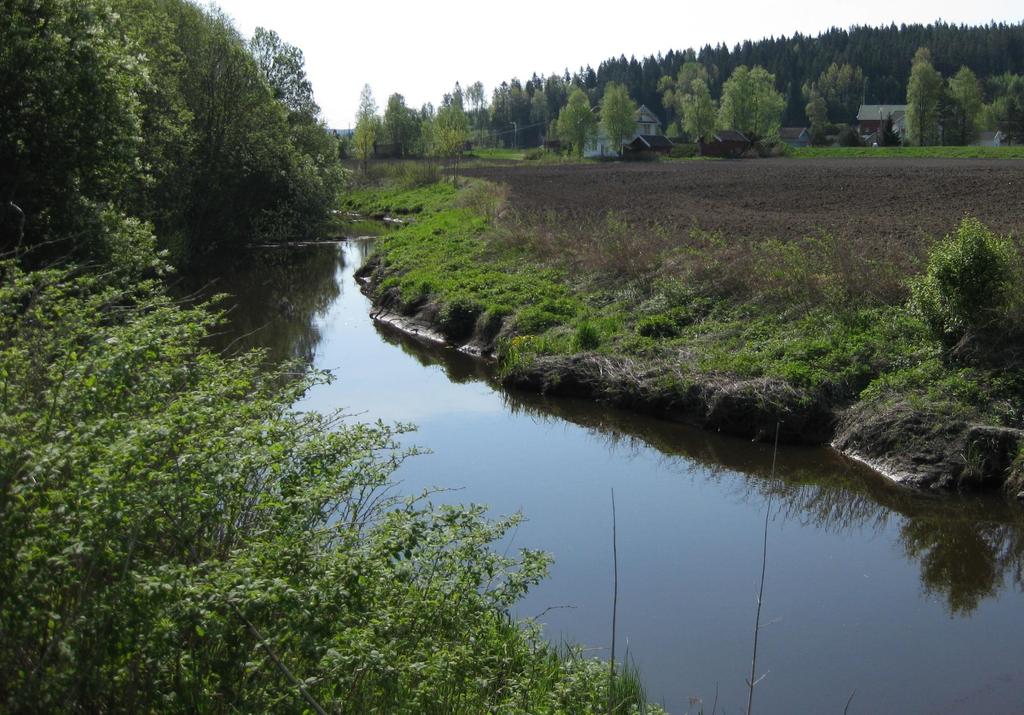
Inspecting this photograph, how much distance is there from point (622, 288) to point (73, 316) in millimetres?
14615

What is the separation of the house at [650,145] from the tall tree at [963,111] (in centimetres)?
2845

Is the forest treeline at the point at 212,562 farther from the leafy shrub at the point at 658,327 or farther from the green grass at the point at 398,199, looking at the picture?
the green grass at the point at 398,199

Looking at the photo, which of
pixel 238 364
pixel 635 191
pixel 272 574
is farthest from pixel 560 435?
pixel 635 191

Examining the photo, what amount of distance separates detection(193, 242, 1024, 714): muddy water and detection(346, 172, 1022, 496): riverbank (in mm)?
455

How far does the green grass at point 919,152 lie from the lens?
253ft

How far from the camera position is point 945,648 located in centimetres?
839

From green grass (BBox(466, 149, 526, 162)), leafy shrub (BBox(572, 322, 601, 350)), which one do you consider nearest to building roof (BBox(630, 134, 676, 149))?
green grass (BBox(466, 149, 526, 162))

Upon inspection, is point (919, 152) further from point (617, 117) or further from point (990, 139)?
point (990, 139)

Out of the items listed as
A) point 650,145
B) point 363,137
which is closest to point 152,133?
point 363,137

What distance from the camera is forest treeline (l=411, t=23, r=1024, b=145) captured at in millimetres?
155000

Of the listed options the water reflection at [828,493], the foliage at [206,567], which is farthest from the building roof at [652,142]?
the foliage at [206,567]

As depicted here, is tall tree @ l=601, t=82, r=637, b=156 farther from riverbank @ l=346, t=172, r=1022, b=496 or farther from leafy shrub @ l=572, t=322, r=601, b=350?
leafy shrub @ l=572, t=322, r=601, b=350

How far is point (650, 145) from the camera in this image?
103000 millimetres

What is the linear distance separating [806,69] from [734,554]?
546ft
